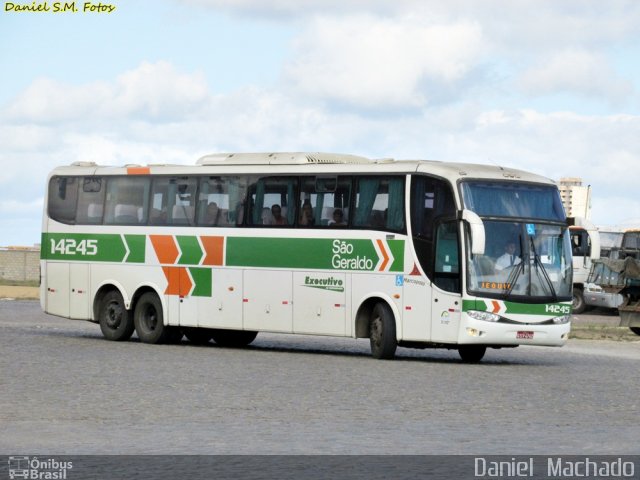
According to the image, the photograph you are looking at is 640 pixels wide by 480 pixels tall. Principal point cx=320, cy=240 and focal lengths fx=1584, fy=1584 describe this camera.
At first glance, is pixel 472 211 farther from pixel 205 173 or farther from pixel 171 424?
pixel 171 424

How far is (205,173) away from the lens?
29250 mm

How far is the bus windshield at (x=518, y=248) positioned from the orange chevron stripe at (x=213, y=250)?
5351 mm

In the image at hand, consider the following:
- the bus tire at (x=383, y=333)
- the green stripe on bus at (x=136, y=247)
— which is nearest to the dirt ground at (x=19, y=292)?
the green stripe on bus at (x=136, y=247)

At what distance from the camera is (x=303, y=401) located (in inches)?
704

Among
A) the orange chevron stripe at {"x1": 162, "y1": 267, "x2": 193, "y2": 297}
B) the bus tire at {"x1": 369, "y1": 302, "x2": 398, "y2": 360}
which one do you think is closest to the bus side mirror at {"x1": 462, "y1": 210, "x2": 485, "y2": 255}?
the bus tire at {"x1": 369, "y1": 302, "x2": 398, "y2": 360}

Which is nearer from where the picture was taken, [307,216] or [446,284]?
[446,284]

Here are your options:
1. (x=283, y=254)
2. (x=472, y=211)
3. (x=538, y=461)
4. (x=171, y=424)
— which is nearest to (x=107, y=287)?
(x=283, y=254)

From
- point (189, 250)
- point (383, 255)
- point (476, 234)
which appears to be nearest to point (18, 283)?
point (189, 250)

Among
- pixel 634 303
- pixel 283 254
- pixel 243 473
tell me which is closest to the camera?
pixel 243 473

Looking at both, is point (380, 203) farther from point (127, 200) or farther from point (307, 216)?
A: point (127, 200)

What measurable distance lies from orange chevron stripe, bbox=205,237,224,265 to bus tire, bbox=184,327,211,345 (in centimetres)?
194

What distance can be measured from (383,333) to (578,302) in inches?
975

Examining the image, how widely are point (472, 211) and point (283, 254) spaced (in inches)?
159

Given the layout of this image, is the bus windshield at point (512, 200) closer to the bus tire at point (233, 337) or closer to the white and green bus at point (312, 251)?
the white and green bus at point (312, 251)
